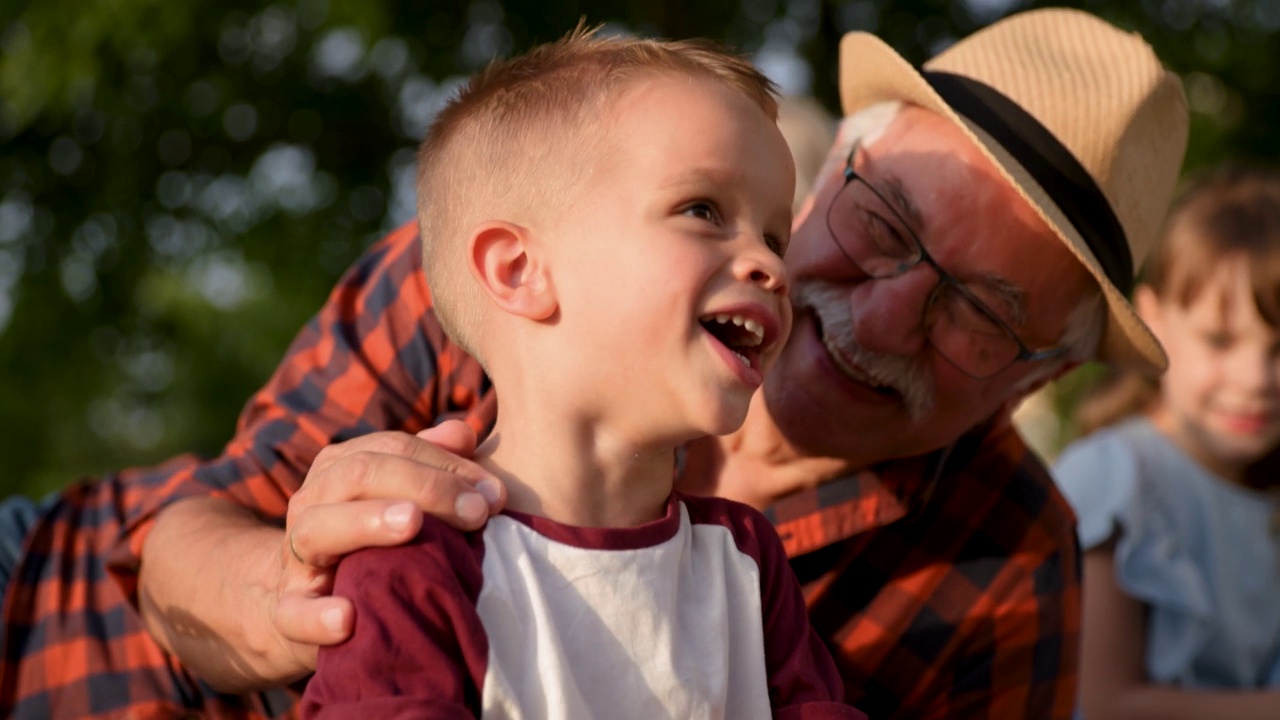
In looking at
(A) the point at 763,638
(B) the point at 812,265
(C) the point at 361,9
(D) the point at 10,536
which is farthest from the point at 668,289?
(C) the point at 361,9

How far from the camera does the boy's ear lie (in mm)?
1464

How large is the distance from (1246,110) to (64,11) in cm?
388

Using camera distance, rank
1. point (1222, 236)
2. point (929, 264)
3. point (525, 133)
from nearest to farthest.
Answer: point (525, 133) → point (929, 264) → point (1222, 236)

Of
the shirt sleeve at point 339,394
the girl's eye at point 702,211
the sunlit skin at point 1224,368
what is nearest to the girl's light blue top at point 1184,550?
the sunlit skin at point 1224,368

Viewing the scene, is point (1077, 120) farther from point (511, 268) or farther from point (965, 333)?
point (511, 268)

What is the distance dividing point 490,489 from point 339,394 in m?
0.96

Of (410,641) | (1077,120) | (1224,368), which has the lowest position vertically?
(1224,368)

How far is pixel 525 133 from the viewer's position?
1.54 metres

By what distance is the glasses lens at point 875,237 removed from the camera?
226 cm

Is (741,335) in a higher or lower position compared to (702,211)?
lower

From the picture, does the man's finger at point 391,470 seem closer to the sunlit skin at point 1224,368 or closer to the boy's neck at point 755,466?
the boy's neck at point 755,466

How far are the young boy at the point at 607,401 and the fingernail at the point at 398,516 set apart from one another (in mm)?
28

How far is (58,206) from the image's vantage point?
15.7 ft

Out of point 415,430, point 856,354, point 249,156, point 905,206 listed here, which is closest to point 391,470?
point 415,430
